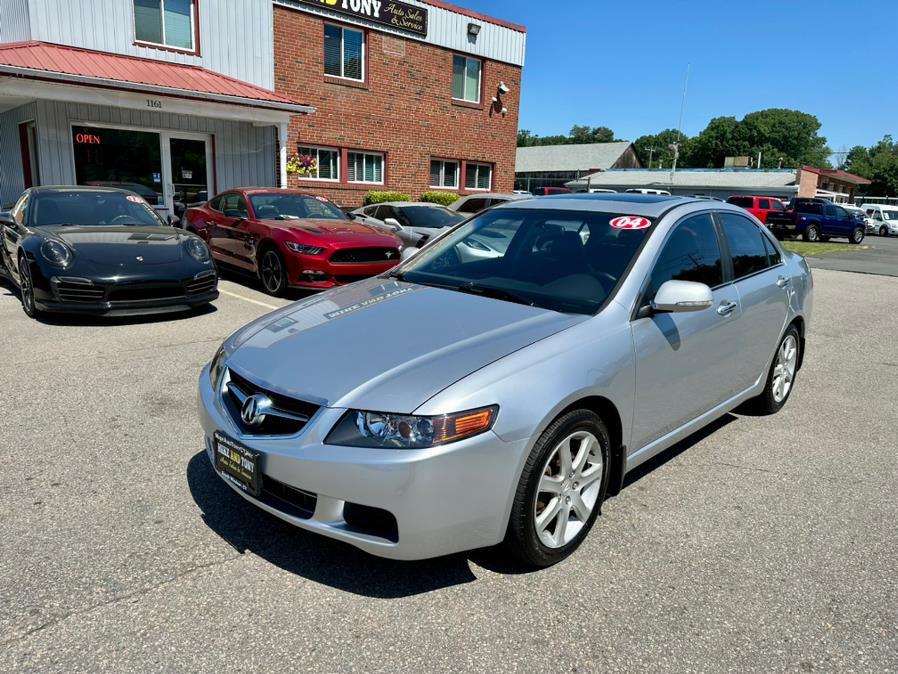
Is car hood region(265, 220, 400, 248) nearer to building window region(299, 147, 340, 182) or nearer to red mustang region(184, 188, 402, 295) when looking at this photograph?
red mustang region(184, 188, 402, 295)

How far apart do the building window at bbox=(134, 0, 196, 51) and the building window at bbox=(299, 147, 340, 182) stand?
4003 mm

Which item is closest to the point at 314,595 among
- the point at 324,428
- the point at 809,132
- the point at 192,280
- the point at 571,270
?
the point at 324,428

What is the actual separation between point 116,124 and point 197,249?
372 inches

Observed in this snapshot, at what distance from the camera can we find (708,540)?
10.4ft

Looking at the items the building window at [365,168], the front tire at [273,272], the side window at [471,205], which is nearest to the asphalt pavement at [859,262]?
the side window at [471,205]

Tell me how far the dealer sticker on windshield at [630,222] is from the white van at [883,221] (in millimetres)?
43671

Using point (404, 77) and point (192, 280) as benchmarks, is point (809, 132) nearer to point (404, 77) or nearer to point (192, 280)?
point (404, 77)

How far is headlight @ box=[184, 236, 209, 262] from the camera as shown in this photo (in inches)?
295

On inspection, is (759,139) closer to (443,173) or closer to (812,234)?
(812,234)

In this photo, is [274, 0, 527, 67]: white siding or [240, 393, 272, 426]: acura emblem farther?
[274, 0, 527, 67]: white siding

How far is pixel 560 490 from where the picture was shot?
2.83 metres

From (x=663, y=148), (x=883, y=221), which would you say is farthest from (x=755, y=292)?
(x=663, y=148)

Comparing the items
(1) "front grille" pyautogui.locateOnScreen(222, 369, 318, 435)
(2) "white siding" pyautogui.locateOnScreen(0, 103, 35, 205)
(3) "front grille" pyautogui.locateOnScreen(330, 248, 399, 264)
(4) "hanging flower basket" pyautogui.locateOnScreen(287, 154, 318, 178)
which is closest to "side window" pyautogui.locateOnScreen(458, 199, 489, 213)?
(3) "front grille" pyautogui.locateOnScreen(330, 248, 399, 264)

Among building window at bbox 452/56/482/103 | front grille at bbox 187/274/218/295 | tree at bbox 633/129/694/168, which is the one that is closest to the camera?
front grille at bbox 187/274/218/295
